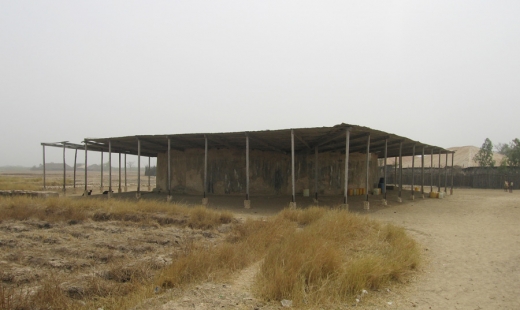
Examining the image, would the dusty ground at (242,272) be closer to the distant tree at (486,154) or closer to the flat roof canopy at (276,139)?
the flat roof canopy at (276,139)

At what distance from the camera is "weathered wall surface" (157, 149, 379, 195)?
1650 centimetres

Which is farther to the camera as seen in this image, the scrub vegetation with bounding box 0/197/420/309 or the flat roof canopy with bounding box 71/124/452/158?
the flat roof canopy with bounding box 71/124/452/158

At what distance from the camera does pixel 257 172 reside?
1645 cm

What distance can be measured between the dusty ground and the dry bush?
0.66ft

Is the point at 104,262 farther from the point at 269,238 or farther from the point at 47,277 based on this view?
the point at 269,238

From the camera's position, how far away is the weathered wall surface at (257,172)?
1650 centimetres

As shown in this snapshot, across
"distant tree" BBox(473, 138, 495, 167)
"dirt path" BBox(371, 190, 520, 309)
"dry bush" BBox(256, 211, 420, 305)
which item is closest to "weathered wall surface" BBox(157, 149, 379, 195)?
"dirt path" BBox(371, 190, 520, 309)

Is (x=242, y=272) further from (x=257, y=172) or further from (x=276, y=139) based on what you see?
(x=257, y=172)

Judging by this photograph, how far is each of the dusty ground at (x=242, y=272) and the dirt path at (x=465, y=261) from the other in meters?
0.01

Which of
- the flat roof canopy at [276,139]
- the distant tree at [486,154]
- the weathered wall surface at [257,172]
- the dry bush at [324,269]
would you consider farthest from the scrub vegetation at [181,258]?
the distant tree at [486,154]

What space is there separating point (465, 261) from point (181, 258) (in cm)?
518

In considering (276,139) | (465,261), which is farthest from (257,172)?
(465,261)

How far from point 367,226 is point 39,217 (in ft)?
30.9

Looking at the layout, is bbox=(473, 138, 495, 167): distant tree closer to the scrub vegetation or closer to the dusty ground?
the dusty ground
